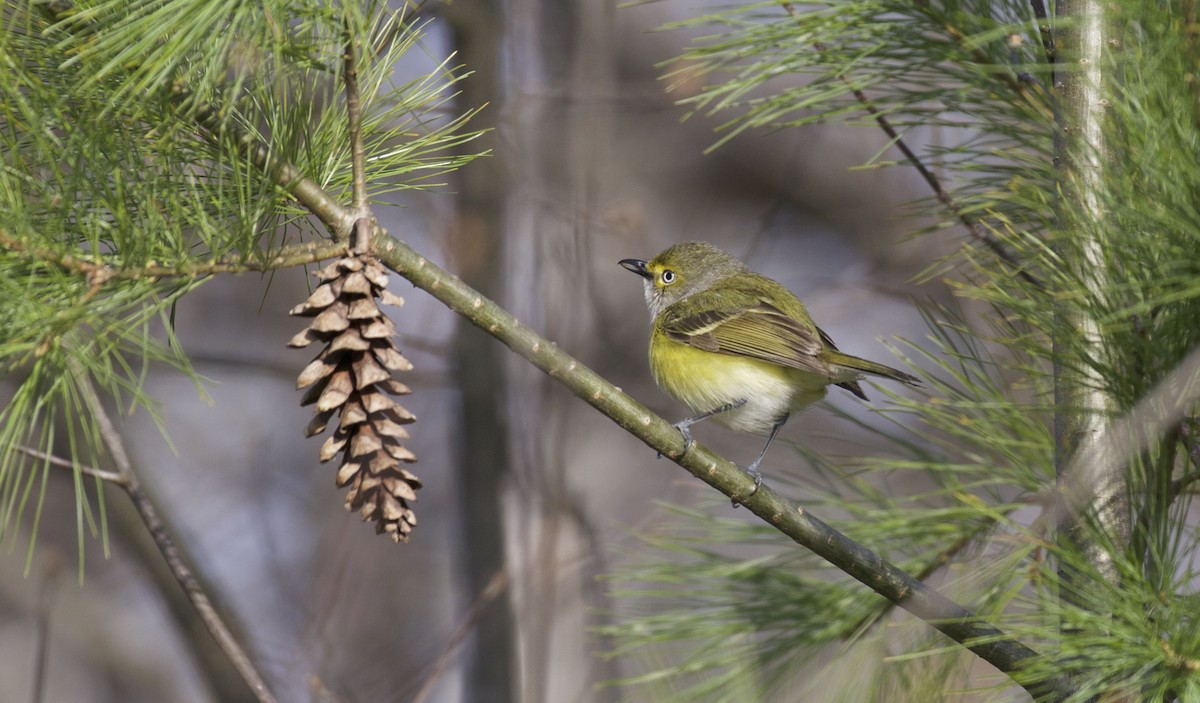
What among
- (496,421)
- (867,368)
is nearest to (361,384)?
(867,368)

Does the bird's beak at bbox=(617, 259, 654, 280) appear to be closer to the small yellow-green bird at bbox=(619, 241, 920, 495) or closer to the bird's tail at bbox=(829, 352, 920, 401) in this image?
the small yellow-green bird at bbox=(619, 241, 920, 495)

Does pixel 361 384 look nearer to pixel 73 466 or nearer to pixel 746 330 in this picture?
pixel 73 466

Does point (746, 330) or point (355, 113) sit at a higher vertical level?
point (355, 113)

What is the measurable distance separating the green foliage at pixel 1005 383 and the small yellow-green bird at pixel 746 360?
21.3 inches

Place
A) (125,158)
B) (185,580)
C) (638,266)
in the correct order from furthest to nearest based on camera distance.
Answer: (638,266), (185,580), (125,158)

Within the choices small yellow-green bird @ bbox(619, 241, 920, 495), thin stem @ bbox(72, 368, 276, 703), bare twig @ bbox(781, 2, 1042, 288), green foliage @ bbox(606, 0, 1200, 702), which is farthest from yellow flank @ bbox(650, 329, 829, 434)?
thin stem @ bbox(72, 368, 276, 703)

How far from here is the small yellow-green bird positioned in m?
3.11

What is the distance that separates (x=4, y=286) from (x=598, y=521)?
467cm

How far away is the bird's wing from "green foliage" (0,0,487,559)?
1.79 metres

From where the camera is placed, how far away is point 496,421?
4887 millimetres

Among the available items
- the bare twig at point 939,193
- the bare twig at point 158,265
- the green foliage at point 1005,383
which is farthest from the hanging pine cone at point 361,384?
the bare twig at point 939,193

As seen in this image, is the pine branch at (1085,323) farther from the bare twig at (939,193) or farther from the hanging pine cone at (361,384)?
the hanging pine cone at (361,384)

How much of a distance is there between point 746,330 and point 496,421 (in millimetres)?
1829

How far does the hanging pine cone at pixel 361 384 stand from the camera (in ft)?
4.98
